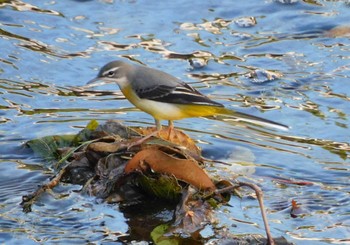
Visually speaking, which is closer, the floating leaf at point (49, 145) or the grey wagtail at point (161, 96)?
the grey wagtail at point (161, 96)

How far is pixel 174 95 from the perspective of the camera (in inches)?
328

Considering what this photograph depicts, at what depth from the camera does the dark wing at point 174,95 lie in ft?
27.0

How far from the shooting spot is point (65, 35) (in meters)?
11.7

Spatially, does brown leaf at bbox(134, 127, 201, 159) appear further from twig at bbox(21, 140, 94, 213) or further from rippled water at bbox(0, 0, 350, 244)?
twig at bbox(21, 140, 94, 213)

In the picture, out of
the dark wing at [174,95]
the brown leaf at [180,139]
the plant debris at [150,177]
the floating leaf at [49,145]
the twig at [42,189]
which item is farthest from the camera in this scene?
the floating leaf at [49,145]

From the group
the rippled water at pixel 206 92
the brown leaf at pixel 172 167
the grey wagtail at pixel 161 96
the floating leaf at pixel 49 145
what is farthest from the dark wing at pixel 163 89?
the brown leaf at pixel 172 167

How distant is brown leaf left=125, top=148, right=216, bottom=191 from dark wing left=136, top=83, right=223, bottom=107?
2.77ft

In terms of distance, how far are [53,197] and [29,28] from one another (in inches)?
179

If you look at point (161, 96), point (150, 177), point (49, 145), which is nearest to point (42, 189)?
point (150, 177)

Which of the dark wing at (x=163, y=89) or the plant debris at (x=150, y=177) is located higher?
the dark wing at (x=163, y=89)

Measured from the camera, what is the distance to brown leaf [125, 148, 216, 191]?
24.4ft

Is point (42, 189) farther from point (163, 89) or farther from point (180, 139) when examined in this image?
point (163, 89)

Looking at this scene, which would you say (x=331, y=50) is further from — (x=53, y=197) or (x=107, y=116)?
(x=53, y=197)

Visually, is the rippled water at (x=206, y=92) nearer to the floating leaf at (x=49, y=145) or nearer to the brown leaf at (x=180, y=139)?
the floating leaf at (x=49, y=145)
